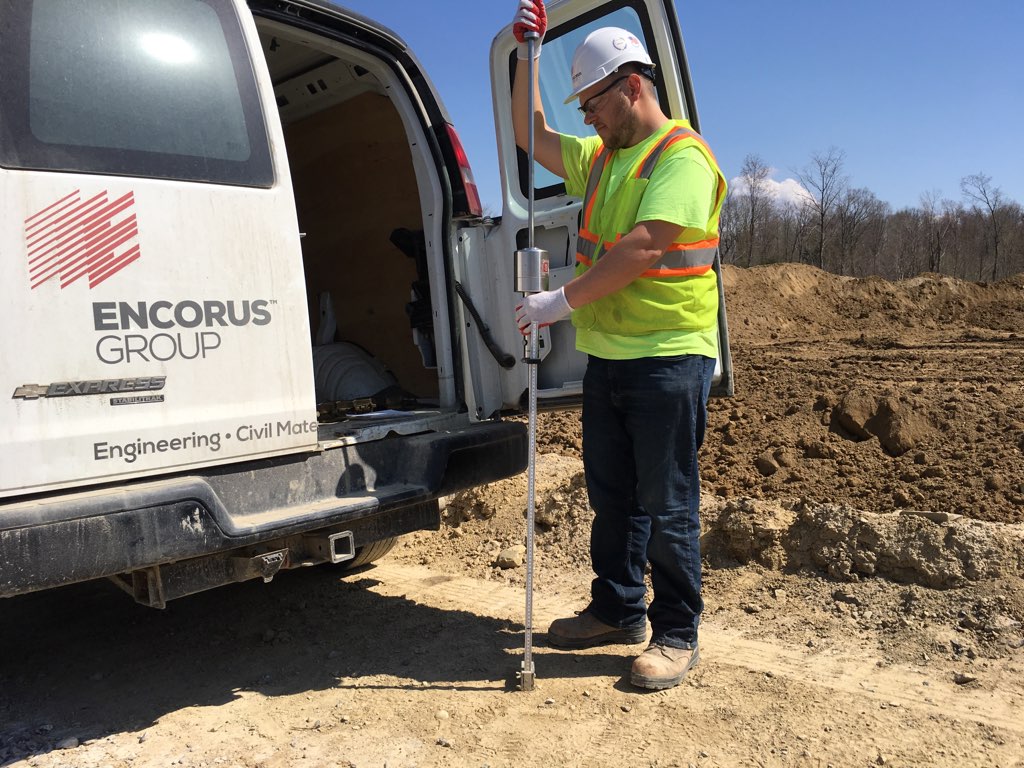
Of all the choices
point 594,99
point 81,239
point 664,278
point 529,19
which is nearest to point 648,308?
point 664,278

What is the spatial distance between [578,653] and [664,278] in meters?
1.61

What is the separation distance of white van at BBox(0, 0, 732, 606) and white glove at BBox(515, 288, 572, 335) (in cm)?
62

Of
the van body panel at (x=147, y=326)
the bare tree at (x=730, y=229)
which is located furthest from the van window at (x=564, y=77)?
the bare tree at (x=730, y=229)

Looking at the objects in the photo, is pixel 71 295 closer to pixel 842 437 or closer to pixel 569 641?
pixel 569 641

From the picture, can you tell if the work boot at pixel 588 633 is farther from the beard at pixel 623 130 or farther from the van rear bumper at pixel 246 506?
the beard at pixel 623 130

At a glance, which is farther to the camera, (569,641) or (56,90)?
(569,641)

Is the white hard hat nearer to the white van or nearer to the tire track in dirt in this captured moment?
the white van

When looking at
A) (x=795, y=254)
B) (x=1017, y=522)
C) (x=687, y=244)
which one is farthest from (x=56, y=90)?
(x=795, y=254)

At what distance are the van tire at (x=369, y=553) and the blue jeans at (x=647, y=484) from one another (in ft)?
4.32

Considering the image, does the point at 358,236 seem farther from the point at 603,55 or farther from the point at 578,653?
the point at 578,653

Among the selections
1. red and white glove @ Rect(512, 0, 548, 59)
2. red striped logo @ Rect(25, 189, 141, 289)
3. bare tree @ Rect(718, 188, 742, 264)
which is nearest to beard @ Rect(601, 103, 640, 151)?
red and white glove @ Rect(512, 0, 548, 59)

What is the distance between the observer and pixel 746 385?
1036cm

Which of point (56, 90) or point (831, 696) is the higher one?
point (56, 90)

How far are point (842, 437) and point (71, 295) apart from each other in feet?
19.5
